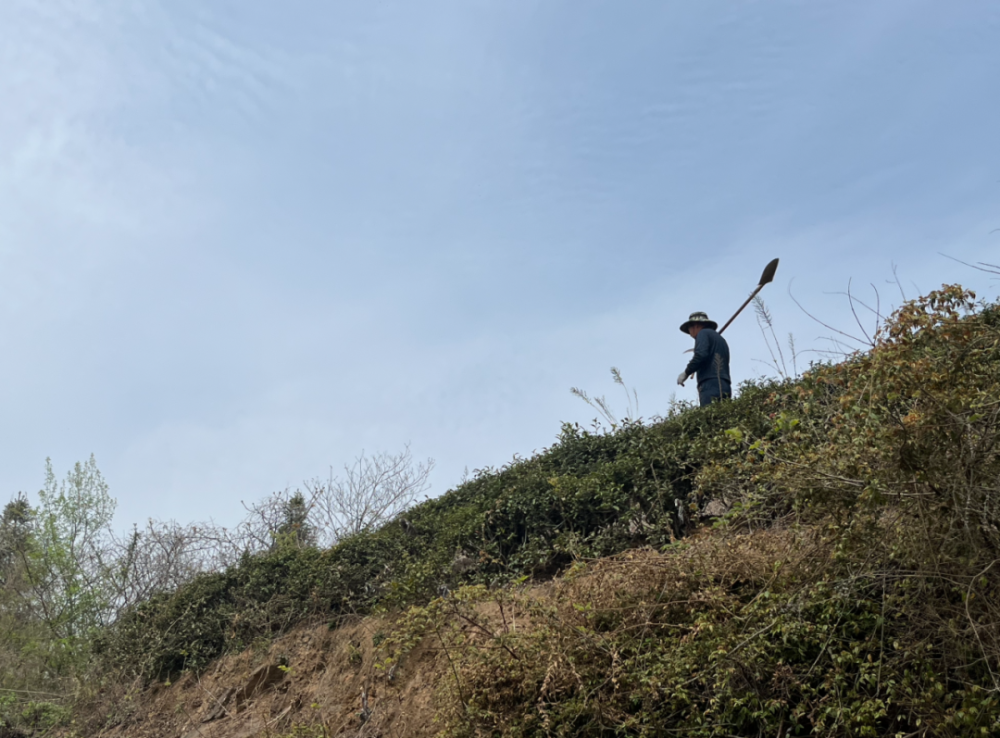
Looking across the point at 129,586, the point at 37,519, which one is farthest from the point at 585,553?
Result: the point at 37,519

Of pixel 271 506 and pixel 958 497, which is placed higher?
pixel 271 506

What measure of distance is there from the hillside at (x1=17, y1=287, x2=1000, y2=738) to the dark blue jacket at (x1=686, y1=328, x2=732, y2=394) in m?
1.47

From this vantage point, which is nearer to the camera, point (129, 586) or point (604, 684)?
point (604, 684)

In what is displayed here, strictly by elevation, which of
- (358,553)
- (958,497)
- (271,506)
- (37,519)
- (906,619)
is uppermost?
(37,519)

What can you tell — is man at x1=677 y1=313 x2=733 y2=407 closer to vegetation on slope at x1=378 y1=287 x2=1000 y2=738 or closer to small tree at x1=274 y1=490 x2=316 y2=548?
vegetation on slope at x1=378 y1=287 x2=1000 y2=738

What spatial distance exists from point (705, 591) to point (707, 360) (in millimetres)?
4849

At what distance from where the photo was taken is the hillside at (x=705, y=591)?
10.4ft

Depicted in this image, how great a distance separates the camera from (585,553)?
596 cm

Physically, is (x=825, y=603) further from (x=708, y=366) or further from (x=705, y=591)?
(x=708, y=366)

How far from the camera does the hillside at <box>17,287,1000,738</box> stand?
316cm

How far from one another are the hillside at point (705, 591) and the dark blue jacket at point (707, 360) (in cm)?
147

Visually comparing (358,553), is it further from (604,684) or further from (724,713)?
(724,713)

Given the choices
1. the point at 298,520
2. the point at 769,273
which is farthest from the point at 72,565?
the point at 769,273

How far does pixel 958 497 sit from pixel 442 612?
3.42m
